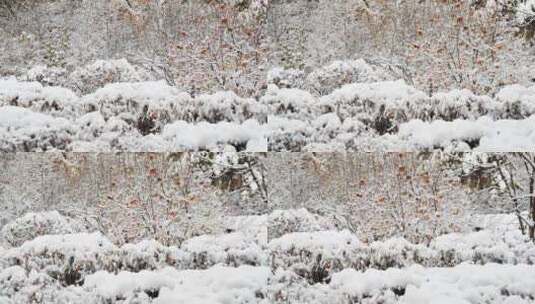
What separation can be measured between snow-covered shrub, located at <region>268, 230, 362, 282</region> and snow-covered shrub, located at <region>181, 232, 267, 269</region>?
3.0 inches

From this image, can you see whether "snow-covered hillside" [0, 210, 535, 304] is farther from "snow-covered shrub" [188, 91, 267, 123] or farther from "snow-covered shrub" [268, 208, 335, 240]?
A: "snow-covered shrub" [188, 91, 267, 123]

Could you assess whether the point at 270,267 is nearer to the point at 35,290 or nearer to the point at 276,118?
the point at 276,118

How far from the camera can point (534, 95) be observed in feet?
10.8

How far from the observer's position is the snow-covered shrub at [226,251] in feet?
11.0

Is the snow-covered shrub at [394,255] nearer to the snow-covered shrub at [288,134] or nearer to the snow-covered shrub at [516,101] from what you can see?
the snow-covered shrub at [288,134]

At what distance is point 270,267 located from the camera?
11.0 feet

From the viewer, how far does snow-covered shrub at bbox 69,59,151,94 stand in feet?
11.1

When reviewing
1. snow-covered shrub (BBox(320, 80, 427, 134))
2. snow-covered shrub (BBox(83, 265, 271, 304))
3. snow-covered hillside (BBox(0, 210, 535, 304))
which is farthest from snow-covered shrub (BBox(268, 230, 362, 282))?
snow-covered shrub (BBox(320, 80, 427, 134))

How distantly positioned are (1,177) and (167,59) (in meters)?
0.93

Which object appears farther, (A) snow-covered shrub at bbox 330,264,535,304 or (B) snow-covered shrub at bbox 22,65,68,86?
(B) snow-covered shrub at bbox 22,65,68,86

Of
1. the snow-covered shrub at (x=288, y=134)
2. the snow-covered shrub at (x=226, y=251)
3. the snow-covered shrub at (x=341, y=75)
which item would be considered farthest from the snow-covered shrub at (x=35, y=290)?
the snow-covered shrub at (x=341, y=75)

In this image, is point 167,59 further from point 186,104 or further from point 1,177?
point 1,177

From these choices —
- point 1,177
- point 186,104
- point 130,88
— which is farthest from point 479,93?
point 1,177

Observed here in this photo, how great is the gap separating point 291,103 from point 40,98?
1.14m
